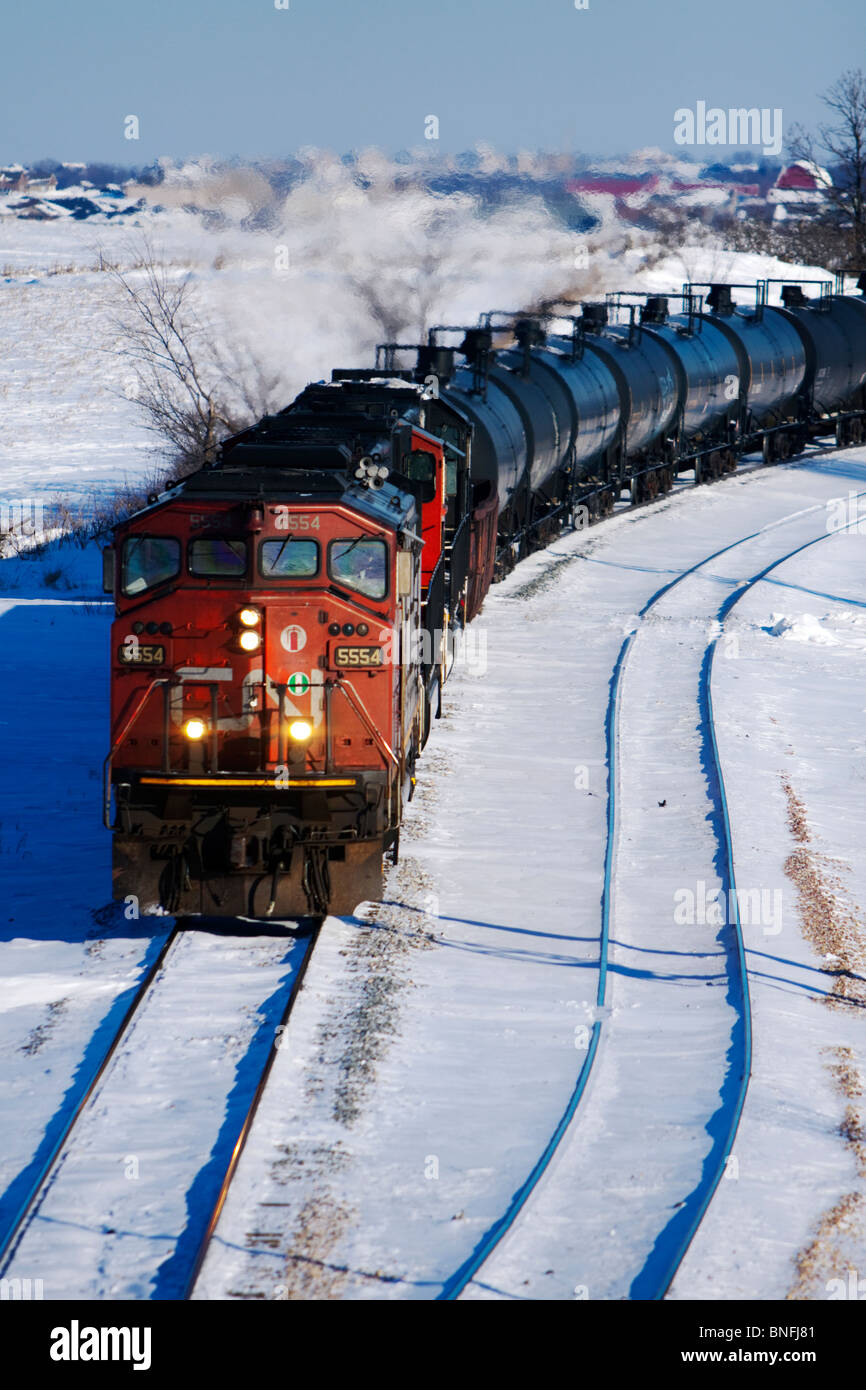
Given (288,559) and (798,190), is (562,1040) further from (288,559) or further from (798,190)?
(798,190)

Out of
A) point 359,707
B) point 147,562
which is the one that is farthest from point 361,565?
point 147,562

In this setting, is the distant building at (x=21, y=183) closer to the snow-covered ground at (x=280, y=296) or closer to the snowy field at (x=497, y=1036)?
the snow-covered ground at (x=280, y=296)

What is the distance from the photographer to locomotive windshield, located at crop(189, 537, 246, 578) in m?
11.7

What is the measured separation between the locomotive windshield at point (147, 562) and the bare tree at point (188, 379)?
1928cm

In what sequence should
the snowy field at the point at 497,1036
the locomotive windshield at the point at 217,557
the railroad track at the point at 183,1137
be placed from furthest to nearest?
the locomotive windshield at the point at 217,557 < the snowy field at the point at 497,1036 < the railroad track at the point at 183,1137

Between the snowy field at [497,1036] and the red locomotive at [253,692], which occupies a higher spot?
the red locomotive at [253,692]

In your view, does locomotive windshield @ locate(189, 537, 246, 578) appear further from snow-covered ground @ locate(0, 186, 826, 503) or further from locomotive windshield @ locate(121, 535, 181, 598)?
snow-covered ground @ locate(0, 186, 826, 503)

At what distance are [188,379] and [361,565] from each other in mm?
39051

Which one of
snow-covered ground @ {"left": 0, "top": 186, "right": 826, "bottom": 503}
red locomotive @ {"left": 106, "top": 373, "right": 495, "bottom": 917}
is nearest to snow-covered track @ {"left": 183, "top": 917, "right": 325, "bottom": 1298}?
red locomotive @ {"left": 106, "top": 373, "right": 495, "bottom": 917}

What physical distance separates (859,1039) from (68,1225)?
5.86 meters

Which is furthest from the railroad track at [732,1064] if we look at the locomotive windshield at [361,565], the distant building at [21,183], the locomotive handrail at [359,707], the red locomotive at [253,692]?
the distant building at [21,183]

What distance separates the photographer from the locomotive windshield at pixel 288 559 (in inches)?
462

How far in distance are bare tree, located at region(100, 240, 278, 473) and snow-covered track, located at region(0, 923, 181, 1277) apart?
20.8 metres

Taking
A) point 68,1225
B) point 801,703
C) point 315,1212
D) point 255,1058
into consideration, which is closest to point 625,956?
point 255,1058
